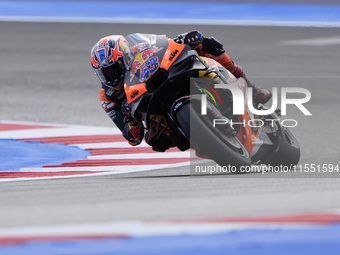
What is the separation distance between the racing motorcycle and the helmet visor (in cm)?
19

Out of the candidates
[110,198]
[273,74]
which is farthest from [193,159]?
[273,74]

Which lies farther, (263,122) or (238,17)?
(238,17)

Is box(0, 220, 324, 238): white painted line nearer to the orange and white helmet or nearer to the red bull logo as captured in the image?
the red bull logo

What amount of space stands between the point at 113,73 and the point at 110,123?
11.9ft

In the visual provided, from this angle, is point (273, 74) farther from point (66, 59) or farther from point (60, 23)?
point (60, 23)

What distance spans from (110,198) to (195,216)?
32.0 inches

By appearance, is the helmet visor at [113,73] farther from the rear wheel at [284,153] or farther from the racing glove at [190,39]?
the rear wheel at [284,153]

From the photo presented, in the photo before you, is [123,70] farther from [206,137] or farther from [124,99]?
[206,137]

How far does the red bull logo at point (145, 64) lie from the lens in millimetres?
5733

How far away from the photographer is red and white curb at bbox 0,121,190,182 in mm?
7113

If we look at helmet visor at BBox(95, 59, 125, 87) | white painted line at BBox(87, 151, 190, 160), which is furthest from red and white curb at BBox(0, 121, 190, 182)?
helmet visor at BBox(95, 59, 125, 87)

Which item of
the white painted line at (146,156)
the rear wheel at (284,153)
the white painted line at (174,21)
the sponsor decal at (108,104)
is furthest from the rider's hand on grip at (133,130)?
the white painted line at (174,21)

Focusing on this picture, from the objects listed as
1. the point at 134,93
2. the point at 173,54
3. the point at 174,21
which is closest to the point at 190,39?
the point at 173,54

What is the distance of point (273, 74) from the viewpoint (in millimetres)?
12008
